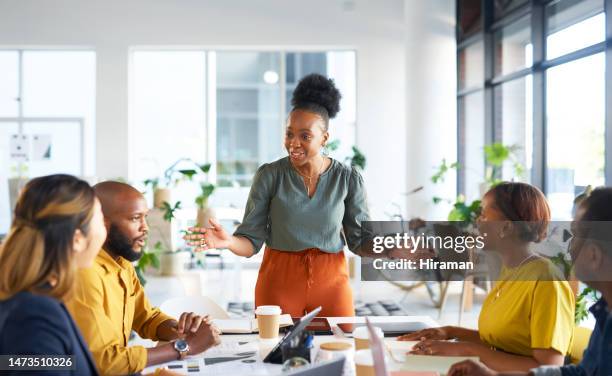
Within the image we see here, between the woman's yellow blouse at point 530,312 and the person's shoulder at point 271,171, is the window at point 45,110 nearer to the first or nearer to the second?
the person's shoulder at point 271,171

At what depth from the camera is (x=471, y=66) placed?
26.4 feet

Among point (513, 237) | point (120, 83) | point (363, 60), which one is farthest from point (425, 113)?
point (513, 237)

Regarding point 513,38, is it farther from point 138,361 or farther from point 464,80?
point 138,361

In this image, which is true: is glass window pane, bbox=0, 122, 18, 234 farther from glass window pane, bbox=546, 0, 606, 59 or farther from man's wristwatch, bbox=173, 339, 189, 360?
man's wristwatch, bbox=173, 339, 189, 360

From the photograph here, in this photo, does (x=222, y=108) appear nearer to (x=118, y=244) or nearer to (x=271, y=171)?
(x=271, y=171)

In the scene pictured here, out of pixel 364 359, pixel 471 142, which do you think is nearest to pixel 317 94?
pixel 364 359

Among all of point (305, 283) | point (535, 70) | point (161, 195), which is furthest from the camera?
point (161, 195)

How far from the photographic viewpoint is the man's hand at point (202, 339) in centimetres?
197

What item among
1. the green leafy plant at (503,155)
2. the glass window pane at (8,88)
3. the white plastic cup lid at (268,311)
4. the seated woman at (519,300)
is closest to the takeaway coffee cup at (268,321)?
the white plastic cup lid at (268,311)

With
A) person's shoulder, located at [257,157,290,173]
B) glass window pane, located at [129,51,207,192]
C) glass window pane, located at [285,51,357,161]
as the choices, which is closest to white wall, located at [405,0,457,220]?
glass window pane, located at [285,51,357,161]

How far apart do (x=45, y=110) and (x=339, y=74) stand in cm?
393

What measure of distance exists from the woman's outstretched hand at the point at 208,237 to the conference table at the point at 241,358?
38 centimetres

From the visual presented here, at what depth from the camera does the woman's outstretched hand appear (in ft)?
8.13

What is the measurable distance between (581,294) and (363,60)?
643 cm
